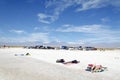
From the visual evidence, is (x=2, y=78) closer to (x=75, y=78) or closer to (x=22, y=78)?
(x=22, y=78)

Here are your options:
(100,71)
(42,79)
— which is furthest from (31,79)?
(100,71)

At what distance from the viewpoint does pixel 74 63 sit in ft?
84.8

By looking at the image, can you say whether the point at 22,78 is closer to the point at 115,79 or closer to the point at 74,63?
the point at 115,79

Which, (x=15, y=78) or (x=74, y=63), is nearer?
(x=15, y=78)

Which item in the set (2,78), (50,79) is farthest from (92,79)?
(2,78)

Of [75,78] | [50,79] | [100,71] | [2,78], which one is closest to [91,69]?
[100,71]

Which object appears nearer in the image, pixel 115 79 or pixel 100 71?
pixel 115 79

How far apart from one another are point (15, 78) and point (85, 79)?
5.64 m

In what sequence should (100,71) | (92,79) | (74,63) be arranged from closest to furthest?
(92,79)
(100,71)
(74,63)

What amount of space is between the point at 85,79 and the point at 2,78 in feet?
21.9

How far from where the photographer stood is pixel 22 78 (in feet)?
51.7

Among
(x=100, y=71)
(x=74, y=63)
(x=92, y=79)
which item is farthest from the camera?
(x=74, y=63)

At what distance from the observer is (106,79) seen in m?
15.1

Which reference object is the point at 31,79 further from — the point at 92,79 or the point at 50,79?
the point at 92,79
